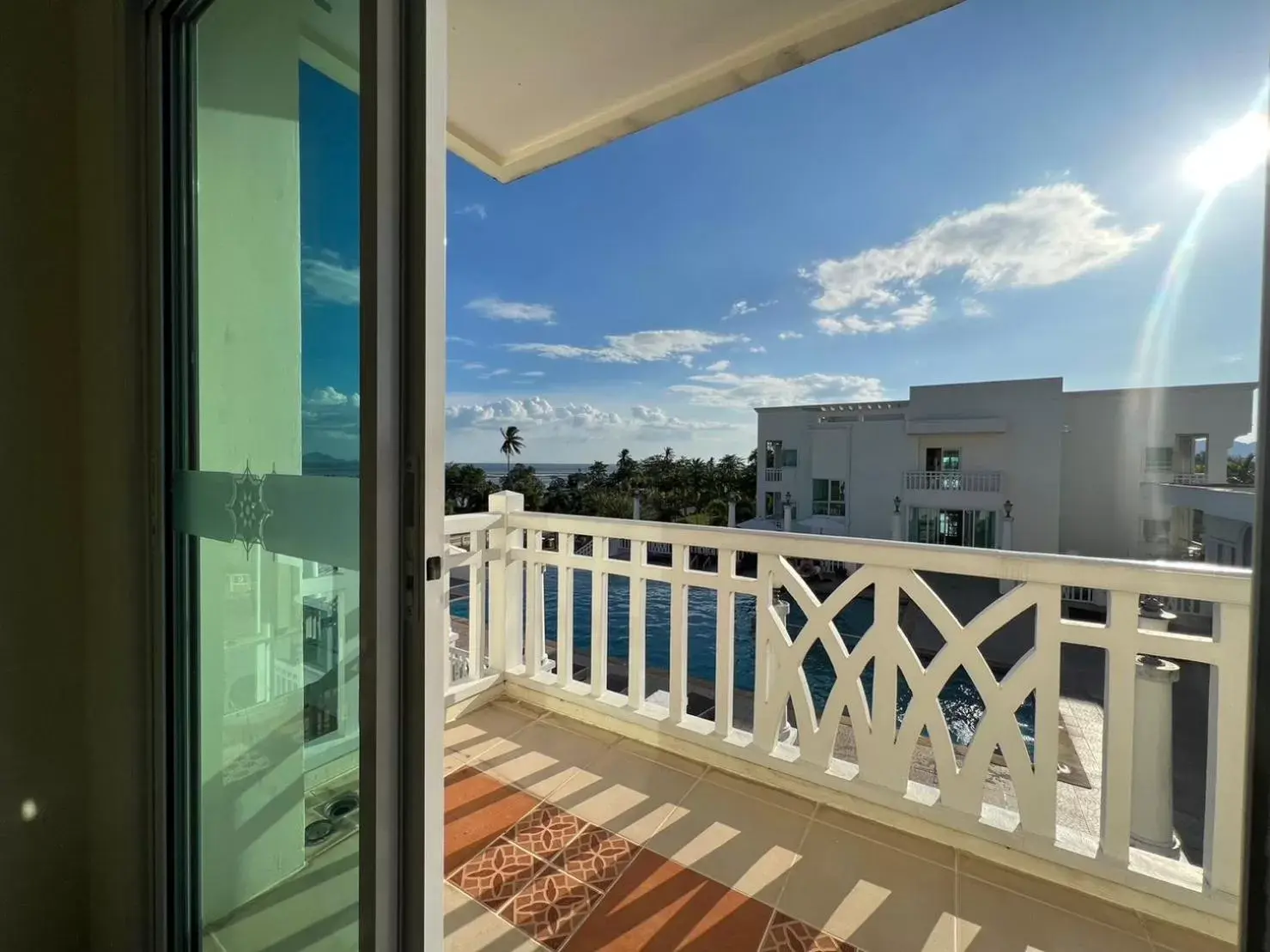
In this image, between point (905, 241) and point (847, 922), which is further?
point (905, 241)

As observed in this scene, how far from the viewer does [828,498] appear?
13984 millimetres

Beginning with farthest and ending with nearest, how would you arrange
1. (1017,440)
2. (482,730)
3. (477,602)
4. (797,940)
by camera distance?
(1017,440), (477,602), (482,730), (797,940)

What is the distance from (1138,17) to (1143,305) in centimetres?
775

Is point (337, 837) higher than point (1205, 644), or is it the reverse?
point (1205, 644)

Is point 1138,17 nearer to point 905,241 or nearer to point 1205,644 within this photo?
point 1205,644

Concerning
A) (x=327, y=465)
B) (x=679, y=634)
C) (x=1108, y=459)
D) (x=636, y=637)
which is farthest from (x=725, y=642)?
(x=1108, y=459)

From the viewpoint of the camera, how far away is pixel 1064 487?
1011 centimetres

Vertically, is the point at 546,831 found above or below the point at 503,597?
below

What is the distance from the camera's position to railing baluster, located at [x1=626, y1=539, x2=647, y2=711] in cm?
238

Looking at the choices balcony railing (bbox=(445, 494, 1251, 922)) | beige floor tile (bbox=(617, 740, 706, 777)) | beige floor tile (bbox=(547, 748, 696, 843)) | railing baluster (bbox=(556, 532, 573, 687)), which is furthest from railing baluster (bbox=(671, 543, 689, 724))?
railing baluster (bbox=(556, 532, 573, 687))

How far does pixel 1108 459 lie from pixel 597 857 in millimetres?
10267

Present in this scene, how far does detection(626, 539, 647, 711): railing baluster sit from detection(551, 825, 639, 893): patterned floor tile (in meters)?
0.66

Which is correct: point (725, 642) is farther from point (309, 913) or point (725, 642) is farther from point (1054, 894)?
point (309, 913)

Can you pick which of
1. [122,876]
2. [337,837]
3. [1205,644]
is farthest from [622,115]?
[122,876]
